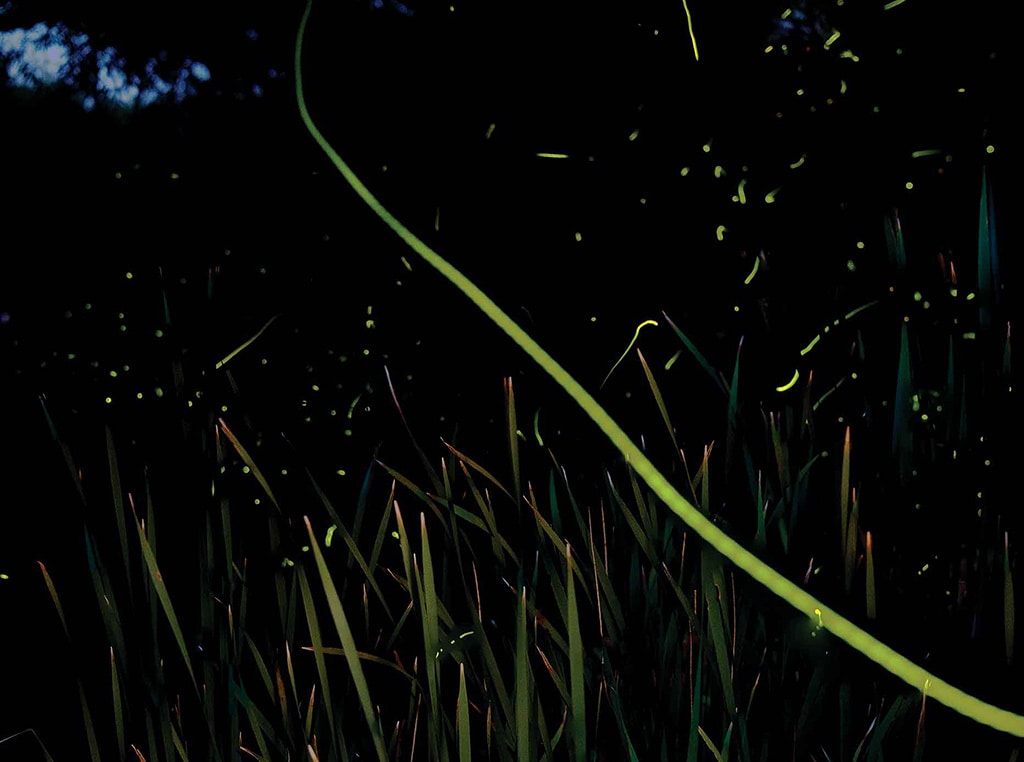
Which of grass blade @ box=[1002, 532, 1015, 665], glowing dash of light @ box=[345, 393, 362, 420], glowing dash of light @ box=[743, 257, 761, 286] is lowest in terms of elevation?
grass blade @ box=[1002, 532, 1015, 665]

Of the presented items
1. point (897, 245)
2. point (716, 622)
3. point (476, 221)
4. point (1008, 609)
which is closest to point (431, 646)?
point (716, 622)

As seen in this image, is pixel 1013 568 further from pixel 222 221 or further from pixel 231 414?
pixel 222 221

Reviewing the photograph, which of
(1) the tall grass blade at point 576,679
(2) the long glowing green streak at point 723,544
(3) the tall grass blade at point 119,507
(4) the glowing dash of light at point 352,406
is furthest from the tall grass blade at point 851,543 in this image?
(4) the glowing dash of light at point 352,406

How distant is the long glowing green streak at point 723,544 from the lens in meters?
0.63

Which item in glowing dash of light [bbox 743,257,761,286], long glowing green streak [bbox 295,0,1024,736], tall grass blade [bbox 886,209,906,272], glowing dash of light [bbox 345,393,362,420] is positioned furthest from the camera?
glowing dash of light [bbox 345,393,362,420]

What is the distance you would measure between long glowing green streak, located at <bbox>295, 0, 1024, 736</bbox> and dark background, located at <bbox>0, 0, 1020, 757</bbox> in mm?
513

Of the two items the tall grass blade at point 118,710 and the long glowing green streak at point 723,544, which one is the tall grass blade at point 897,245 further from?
the tall grass blade at point 118,710

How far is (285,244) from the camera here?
1.41 m

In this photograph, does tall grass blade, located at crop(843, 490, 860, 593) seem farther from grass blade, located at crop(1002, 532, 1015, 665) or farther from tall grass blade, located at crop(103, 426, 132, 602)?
tall grass blade, located at crop(103, 426, 132, 602)

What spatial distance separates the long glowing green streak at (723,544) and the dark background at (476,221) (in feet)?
1.68

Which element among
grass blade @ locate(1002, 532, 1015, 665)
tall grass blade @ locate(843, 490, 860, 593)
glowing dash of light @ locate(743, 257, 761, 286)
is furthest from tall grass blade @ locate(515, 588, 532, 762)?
glowing dash of light @ locate(743, 257, 761, 286)

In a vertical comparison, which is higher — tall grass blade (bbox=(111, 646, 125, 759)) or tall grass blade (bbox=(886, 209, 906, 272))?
tall grass blade (bbox=(886, 209, 906, 272))

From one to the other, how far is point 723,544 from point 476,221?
775 mm

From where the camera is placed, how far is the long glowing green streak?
0.63m
